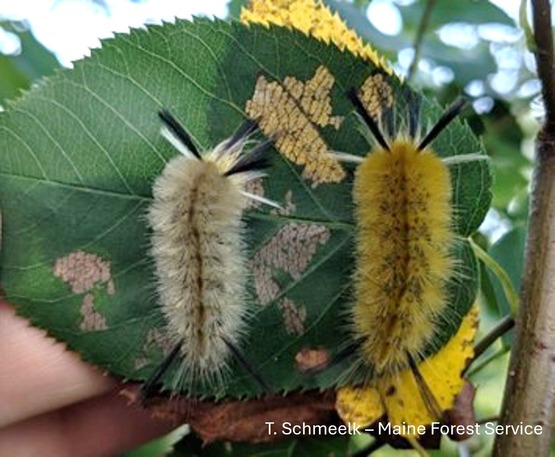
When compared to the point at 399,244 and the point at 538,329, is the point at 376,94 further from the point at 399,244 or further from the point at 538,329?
the point at 538,329

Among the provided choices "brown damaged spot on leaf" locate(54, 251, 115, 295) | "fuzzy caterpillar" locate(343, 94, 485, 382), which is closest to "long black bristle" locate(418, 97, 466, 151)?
"fuzzy caterpillar" locate(343, 94, 485, 382)

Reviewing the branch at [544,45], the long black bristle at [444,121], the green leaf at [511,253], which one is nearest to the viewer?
the branch at [544,45]

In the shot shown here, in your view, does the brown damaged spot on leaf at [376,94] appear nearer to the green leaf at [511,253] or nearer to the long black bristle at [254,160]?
the long black bristle at [254,160]

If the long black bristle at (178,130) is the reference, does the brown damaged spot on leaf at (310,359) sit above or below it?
below

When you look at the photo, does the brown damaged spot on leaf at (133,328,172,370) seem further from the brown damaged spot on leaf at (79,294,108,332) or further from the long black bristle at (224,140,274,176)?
the long black bristle at (224,140,274,176)

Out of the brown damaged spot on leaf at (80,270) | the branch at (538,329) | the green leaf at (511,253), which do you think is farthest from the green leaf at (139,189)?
the green leaf at (511,253)

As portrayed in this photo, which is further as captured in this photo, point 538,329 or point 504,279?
point 504,279

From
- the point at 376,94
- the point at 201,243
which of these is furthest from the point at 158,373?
the point at 376,94

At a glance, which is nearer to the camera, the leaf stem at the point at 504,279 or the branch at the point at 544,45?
the branch at the point at 544,45
